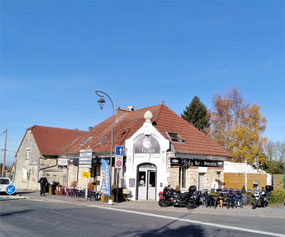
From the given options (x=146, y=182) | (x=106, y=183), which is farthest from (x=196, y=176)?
(x=106, y=183)

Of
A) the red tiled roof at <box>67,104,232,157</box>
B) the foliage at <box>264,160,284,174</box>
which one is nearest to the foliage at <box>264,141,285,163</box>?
the foliage at <box>264,160,284,174</box>

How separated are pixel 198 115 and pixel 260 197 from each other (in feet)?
90.4

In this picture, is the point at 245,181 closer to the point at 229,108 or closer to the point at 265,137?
the point at 265,137

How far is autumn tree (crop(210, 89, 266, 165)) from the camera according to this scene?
34.0 meters

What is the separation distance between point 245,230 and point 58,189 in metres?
17.4

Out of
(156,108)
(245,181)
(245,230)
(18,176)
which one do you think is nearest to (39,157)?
(18,176)

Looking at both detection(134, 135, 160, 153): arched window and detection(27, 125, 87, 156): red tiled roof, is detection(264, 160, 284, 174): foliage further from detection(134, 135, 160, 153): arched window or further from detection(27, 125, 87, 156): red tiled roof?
detection(134, 135, 160, 153): arched window

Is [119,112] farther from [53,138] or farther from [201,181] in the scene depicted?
[201,181]

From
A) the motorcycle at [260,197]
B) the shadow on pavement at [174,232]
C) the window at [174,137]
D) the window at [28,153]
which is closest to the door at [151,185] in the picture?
the window at [174,137]

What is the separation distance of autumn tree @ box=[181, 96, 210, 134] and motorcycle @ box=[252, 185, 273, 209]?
967 inches

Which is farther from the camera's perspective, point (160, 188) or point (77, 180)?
point (77, 180)

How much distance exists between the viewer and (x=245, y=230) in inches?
413

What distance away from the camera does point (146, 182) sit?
20.8 m

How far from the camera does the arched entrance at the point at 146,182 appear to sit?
2070cm
